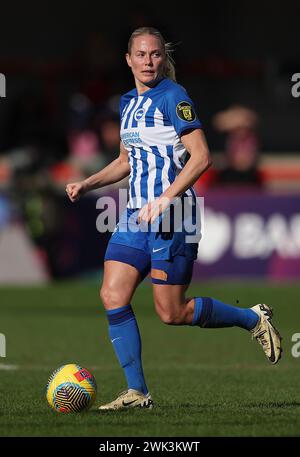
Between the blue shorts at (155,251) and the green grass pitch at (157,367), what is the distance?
84cm

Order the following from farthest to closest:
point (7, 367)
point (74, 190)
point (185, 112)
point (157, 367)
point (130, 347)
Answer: point (157, 367) < point (7, 367) < point (74, 190) < point (130, 347) < point (185, 112)

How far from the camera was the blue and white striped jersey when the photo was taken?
8000 millimetres

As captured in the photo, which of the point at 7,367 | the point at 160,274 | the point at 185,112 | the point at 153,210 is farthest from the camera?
the point at 7,367

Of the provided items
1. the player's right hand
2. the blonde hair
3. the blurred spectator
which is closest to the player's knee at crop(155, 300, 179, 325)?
the player's right hand

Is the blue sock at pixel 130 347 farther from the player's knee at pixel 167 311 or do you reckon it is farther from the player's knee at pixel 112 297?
the player's knee at pixel 167 311

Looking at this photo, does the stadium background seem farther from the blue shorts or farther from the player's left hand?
the player's left hand

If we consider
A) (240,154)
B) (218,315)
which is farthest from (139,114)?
(240,154)

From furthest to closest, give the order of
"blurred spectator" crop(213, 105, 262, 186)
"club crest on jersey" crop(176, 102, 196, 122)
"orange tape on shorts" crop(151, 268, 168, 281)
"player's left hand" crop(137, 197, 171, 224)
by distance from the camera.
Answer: "blurred spectator" crop(213, 105, 262, 186)
"orange tape on shorts" crop(151, 268, 168, 281)
"club crest on jersey" crop(176, 102, 196, 122)
"player's left hand" crop(137, 197, 171, 224)

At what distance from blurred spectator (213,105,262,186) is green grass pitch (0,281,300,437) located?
1718 mm

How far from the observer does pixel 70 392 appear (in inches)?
311

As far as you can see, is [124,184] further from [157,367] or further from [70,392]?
[70,392]

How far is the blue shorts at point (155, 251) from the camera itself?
26.2 feet

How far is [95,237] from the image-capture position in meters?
17.2

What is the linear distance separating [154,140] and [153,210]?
24.0 inches
